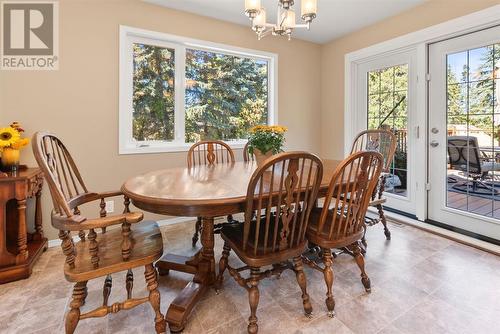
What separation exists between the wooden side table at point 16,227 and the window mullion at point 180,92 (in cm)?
142

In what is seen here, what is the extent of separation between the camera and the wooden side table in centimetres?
189

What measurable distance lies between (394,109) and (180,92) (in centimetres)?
261

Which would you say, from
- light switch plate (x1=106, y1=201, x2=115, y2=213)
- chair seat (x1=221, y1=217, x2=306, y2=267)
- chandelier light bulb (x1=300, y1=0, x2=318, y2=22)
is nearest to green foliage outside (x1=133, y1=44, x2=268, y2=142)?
light switch plate (x1=106, y1=201, x2=115, y2=213)

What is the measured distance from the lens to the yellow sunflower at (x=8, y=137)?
2.04 m

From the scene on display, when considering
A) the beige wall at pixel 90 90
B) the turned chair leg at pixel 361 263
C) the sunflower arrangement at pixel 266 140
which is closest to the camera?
the turned chair leg at pixel 361 263

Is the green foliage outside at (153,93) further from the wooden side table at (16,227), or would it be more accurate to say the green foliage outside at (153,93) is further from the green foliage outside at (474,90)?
the green foliage outside at (474,90)

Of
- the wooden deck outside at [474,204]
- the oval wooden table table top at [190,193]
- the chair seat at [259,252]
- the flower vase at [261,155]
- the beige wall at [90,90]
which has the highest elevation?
the beige wall at [90,90]

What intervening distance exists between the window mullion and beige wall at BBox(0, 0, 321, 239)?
0.21 meters

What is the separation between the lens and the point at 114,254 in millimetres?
1339

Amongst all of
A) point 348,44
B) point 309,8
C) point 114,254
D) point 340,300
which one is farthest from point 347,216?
point 348,44

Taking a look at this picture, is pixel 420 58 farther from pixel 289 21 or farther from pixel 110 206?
pixel 110 206

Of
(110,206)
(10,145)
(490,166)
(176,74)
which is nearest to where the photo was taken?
(10,145)

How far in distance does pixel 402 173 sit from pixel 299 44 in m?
2.29

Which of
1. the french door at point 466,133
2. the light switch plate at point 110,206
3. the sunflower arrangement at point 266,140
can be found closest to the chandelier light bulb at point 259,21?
the sunflower arrangement at point 266,140
